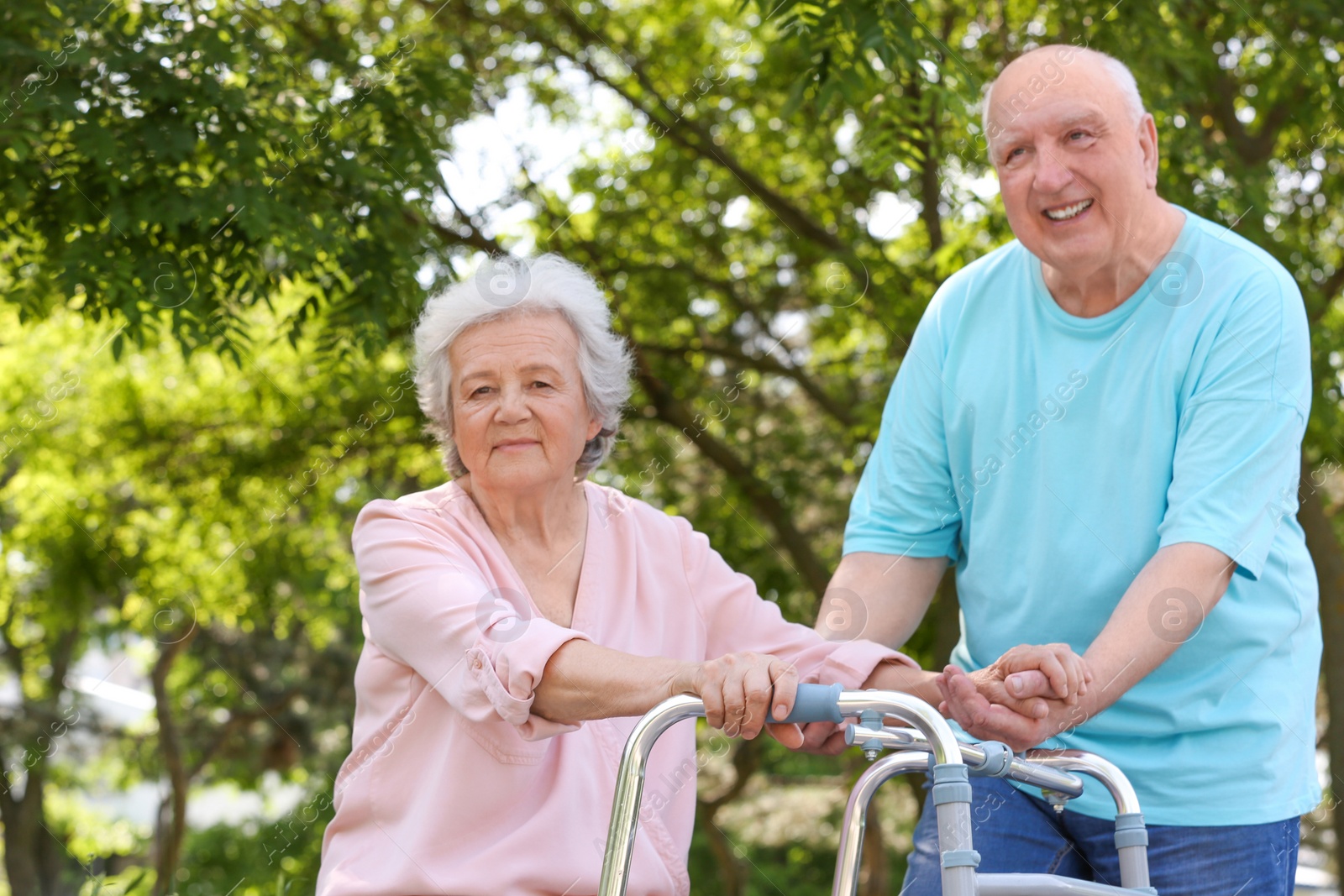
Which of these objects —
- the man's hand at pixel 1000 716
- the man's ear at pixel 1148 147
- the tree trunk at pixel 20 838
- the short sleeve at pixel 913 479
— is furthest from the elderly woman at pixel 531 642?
the tree trunk at pixel 20 838

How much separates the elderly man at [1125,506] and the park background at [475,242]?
3.27ft

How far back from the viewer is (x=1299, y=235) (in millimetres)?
6473

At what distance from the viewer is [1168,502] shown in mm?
2227

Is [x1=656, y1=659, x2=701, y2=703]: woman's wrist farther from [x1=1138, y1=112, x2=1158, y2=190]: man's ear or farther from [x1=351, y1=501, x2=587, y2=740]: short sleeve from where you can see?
[x1=1138, y1=112, x2=1158, y2=190]: man's ear

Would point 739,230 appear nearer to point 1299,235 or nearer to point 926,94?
point 1299,235

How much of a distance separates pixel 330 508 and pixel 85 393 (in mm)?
2237

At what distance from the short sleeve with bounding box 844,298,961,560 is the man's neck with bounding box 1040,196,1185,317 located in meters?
0.30

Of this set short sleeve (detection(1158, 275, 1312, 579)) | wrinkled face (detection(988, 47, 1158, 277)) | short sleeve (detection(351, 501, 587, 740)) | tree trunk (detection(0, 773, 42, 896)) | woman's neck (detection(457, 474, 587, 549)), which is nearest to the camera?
short sleeve (detection(351, 501, 587, 740))

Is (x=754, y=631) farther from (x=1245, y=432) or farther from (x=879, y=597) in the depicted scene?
(x=1245, y=432)

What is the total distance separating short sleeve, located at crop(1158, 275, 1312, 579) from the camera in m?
2.12

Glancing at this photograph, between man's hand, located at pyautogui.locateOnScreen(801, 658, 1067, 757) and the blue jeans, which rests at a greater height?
man's hand, located at pyautogui.locateOnScreen(801, 658, 1067, 757)

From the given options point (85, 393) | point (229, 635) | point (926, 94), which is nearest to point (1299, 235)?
point (926, 94)

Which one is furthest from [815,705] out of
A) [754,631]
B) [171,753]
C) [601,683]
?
[171,753]

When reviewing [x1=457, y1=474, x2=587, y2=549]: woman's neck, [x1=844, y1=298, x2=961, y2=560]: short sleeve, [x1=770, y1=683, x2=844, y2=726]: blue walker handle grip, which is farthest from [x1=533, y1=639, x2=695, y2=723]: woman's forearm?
[x1=844, y1=298, x2=961, y2=560]: short sleeve
